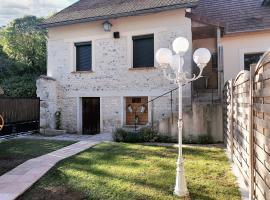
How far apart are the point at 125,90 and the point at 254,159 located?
29.4ft

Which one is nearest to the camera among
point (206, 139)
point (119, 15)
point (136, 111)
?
point (206, 139)

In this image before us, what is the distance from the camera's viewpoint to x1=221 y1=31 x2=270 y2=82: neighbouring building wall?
12391 millimetres

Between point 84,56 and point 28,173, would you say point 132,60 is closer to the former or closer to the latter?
point 84,56

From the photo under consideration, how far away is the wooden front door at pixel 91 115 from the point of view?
1364cm

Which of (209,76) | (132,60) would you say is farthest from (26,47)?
(209,76)

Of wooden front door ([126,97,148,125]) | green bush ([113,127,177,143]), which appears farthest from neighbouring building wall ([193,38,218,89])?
green bush ([113,127,177,143])

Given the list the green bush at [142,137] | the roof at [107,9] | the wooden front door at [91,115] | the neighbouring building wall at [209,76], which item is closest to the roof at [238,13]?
the neighbouring building wall at [209,76]

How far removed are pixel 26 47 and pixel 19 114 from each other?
1193 centimetres

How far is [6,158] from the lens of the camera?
8109mm

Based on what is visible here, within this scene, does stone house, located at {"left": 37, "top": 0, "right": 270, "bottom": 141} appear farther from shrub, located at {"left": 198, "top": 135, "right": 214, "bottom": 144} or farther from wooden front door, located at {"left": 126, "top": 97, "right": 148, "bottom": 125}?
shrub, located at {"left": 198, "top": 135, "right": 214, "bottom": 144}

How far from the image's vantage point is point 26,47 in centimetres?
2353

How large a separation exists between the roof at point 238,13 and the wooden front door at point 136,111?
438cm

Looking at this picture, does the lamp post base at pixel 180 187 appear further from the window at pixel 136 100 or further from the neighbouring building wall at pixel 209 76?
the neighbouring building wall at pixel 209 76

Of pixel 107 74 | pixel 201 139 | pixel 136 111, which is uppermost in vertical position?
pixel 107 74
